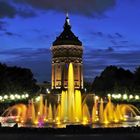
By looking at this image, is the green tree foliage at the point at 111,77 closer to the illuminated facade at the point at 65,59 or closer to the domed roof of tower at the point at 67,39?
the illuminated facade at the point at 65,59

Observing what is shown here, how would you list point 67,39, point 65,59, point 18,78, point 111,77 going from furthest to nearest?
point 111,77
point 67,39
point 65,59
point 18,78

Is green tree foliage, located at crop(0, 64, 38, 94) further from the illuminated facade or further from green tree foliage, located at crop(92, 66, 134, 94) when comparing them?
green tree foliage, located at crop(92, 66, 134, 94)

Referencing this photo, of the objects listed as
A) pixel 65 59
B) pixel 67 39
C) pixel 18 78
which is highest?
pixel 67 39

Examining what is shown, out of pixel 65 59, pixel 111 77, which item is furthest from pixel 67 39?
pixel 111 77

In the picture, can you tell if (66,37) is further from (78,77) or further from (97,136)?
(97,136)

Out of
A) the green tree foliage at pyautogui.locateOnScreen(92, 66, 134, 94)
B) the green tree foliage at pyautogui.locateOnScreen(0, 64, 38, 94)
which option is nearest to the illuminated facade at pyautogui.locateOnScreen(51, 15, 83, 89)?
the green tree foliage at pyautogui.locateOnScreen(0, 64, 38, 94)

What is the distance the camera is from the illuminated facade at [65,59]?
100375mm

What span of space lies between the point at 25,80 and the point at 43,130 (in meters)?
73.1

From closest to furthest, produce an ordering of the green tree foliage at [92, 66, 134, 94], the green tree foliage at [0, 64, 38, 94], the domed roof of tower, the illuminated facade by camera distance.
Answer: the green tree foliage at [0, 64, 38, 94], the illuminated facade, the green tree foliage at [92, 66, 134, 94], the domed roof of tower

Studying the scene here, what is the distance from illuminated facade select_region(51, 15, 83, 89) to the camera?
10038 cm

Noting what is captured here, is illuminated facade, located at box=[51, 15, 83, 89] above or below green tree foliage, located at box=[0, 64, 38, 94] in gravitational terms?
above

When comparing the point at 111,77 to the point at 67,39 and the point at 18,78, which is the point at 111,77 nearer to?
the point at 67,39

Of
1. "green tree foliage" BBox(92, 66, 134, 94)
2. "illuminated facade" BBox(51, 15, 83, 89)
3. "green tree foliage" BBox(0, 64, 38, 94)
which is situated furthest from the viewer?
"green tree foliage" BBox(92, 66, 134, 94)

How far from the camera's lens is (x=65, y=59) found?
3994 inches
